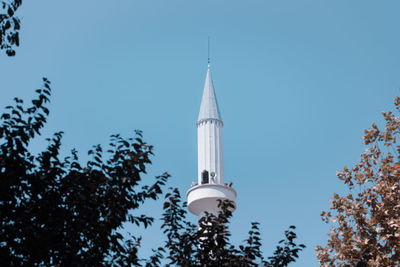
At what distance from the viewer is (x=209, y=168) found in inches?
1336

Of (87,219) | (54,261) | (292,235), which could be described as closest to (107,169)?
(87,219)

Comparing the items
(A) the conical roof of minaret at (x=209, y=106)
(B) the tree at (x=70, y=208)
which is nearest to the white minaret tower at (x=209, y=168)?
(A) the conical roof of minaret at (x=209, y=106)

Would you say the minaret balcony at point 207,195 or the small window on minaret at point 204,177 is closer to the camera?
the minaret balcony at point 207,195

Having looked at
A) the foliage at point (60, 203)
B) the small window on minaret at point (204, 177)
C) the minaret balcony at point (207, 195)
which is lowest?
the foliage at point (60, 203)

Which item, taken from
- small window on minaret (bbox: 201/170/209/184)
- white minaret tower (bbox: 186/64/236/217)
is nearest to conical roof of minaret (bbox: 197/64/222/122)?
white minaret tower (bbox: 186/64/236/217)

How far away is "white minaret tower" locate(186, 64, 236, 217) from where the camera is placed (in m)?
33.3

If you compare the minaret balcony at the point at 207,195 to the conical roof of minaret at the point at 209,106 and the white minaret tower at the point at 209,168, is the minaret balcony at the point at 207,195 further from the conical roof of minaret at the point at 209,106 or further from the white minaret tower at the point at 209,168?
the conical roof of minaret at the point at 209,106

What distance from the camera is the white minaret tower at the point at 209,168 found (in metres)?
33.3

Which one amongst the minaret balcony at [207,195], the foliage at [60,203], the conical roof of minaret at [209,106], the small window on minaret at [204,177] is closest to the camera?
the foliage at [60,203]

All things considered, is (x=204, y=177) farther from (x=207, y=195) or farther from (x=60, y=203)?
(x=60, y=203)

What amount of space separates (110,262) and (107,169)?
160 cm

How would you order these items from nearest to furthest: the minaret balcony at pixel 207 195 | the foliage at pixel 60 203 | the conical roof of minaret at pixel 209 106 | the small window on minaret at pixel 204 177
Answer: the foliage at pixel 60 203
the minaret balcony at pixel 207 195
the small window on minaret at pixel 204 177
the conical roof of minaret at pixel 209 106

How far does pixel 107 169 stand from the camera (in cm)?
1052

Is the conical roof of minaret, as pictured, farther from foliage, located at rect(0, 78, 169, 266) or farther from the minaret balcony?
foliage, located at rect(0, 78, 169, 266)
